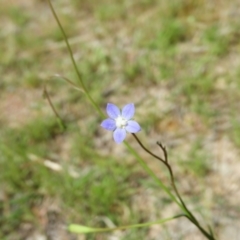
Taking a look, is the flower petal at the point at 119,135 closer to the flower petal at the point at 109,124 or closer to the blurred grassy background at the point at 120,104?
the flower petal at the point at 109,124

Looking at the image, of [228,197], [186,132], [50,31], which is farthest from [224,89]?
[50,31]

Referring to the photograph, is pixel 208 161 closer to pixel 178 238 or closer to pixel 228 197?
pixel 228 197

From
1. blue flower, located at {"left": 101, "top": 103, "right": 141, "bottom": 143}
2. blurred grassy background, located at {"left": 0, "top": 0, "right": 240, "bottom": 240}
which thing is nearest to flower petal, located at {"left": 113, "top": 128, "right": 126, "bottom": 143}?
blue flower, located at {"left": 101, "top": 103, "right": 141, "bottom": 143}

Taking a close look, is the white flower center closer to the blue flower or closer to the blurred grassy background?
the blue flower

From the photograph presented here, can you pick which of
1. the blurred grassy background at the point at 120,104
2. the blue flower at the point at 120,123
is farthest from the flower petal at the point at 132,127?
the blurred grassy background at the point at 120,104

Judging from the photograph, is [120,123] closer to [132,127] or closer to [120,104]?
[132,127]

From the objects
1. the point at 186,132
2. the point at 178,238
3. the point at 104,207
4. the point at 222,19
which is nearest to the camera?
the point at 178,238
